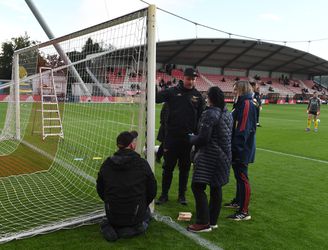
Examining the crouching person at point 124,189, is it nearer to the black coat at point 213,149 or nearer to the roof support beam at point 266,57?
the black coat at point 213,149

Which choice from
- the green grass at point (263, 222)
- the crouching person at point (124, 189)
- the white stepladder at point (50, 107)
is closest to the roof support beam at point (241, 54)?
the white stepladder at point (50, 107)

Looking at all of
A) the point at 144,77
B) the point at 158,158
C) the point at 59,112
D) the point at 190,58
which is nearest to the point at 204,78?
the point at 190,58

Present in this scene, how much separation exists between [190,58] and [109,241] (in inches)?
1802

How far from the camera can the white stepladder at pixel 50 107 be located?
11830mm

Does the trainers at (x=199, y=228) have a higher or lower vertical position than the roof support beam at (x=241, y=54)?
lower

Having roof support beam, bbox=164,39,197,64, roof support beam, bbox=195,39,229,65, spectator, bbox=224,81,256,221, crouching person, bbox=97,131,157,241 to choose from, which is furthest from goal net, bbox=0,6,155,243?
roof support beam, bbox=195,39,229,65

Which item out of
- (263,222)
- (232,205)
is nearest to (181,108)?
(232,205)

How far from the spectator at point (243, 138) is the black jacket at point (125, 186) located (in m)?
1.34

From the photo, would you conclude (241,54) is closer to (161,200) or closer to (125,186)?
(161,200)

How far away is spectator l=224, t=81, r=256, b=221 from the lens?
4.78 meters

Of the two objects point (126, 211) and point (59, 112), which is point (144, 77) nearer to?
point (126, 211)

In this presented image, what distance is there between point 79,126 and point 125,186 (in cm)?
669

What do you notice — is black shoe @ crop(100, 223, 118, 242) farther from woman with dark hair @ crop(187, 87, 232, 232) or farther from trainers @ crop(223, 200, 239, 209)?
trainers @ crop(223, 200, 239, 209)

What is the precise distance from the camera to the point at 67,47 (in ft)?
25.2
